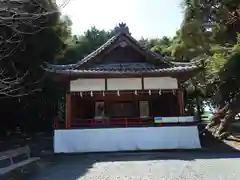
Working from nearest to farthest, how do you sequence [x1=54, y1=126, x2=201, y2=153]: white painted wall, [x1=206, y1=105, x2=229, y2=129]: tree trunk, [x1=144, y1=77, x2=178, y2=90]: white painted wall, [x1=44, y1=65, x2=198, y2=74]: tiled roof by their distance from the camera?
[x1=54, y1=126, x2=201, y2=153]: white painted wall
[x1=44, y1=65, x2=198, y2=74]: tiled roof
[x1=144, y1=77, x2=178, y2=90]: white painted wall
[x1=206, y1=105, x2=229, y2=129]: tree trunk

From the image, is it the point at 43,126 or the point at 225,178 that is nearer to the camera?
the point at 225,178

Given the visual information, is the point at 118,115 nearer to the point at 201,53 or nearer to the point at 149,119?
the point at 149,119

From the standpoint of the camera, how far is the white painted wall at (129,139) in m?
Answer: 15.0

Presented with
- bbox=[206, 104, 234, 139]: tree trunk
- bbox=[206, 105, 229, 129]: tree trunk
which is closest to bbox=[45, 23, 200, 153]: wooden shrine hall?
bbox=[206, 104, 234, 139]: tree trunk

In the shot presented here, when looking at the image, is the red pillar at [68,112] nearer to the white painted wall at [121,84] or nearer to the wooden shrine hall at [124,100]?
the wooden shrine hall at [124,100]

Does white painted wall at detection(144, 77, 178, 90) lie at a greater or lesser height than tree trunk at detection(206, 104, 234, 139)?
greater

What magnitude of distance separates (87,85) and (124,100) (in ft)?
10.1

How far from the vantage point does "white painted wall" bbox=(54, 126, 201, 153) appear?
49.1 feet

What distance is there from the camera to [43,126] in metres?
24.7

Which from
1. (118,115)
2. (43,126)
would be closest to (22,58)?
(118,115)

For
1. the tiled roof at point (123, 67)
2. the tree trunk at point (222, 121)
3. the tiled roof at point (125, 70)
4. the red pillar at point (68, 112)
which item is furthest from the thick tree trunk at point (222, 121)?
the red pillar at point (68, 112)

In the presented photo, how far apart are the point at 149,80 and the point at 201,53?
15.0ft

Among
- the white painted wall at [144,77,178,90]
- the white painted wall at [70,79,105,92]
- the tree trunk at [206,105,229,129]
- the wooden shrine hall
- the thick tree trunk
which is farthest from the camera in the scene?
the tree trunk at [206,105,229,129]

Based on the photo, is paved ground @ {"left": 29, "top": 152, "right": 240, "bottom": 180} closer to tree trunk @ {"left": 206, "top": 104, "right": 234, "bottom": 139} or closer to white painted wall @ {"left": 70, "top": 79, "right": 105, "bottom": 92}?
white painted wall @ {"left": 70, "top": 79, "right": 105, "bottom": 92}
